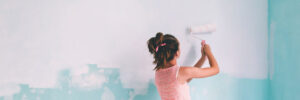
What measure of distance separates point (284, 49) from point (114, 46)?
1041 millimetres

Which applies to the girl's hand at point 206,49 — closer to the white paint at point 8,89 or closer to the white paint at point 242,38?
the white paint at point 242,38

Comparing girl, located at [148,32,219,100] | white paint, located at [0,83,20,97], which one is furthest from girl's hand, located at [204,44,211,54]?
white paint, located at [0,83,20,97]

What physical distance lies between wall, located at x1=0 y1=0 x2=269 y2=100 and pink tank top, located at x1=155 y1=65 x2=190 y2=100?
22cm

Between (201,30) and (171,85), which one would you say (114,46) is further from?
(201,30)

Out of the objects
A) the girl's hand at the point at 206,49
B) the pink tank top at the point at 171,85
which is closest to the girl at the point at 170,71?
the pink tank top at the point at 171,85

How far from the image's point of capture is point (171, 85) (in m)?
1.24

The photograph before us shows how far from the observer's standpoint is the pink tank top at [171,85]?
4.05 feet

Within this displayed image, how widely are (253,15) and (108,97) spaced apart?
3.55 ft

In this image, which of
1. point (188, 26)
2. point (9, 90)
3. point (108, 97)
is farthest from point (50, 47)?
point (188, 26)

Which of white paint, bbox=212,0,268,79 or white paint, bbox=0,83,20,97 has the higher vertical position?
white paint, bbox=212,0,268,79

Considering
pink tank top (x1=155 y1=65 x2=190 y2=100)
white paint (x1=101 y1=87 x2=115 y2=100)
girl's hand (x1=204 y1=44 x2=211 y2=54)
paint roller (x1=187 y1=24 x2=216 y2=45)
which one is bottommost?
white paint (x1=101 y1=87 x2=115 y2=100)

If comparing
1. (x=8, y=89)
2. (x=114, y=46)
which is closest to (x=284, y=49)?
(x=114, y=46)

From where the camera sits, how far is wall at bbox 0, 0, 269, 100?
4.25 feet

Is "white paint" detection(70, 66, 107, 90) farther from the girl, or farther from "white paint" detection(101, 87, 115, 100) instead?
the girl
